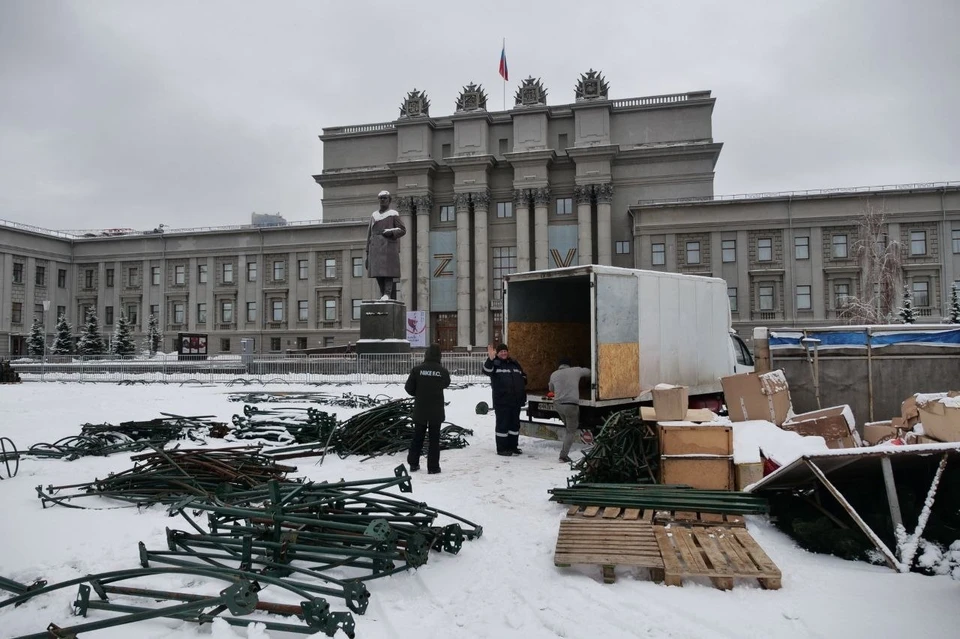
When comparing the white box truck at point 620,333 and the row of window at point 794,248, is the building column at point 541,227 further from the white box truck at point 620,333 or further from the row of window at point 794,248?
the white box truck at point 620,333

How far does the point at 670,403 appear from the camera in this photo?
7617 millimetres

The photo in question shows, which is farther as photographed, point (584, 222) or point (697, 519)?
point (584, 222)

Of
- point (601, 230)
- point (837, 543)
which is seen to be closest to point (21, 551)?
point (837, 543)

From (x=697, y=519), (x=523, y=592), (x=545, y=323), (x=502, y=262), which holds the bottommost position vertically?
(x=523, y=592)

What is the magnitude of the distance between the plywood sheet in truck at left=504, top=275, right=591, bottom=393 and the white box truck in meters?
0.02

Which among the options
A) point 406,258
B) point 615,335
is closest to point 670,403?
point 615,335

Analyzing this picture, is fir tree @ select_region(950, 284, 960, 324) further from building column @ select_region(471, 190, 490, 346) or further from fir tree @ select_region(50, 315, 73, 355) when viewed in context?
fir tree @ select_region(50, 315, 73, 355)

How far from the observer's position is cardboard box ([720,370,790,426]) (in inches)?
349

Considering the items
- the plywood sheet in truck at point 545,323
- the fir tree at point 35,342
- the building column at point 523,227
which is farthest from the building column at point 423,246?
the plywood sheet in truck at point 545,323

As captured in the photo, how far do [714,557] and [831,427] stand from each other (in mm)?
3827

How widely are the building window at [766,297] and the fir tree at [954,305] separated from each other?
36.5 ft

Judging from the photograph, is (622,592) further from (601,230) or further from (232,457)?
(601,230)

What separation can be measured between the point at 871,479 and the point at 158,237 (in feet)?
211

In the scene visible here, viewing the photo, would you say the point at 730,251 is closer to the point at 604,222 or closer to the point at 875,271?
the point at 875,271
